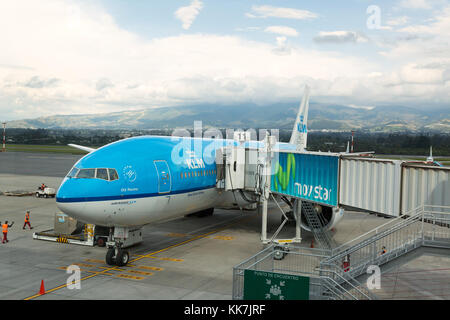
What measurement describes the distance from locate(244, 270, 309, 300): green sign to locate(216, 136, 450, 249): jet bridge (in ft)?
14.3

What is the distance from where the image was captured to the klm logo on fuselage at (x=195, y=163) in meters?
20.8

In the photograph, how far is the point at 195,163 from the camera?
2139 cm

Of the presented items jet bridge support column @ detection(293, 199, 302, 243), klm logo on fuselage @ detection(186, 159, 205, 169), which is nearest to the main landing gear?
klm logo on fuselage @ detection(186, 159, 205, 169)

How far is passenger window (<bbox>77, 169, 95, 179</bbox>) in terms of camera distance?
16547 millimetres

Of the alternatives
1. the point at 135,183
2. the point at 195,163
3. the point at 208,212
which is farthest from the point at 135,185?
the point at 208,212

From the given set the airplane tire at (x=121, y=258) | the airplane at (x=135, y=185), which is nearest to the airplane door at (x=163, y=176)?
the airplane at (x=135, y=185)

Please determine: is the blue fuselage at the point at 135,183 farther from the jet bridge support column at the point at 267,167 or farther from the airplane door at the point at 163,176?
the jet bridge support column at the point at 267,167

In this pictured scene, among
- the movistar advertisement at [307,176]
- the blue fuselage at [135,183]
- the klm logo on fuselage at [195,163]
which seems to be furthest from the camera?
the klm logo on fuselage at [195,163]

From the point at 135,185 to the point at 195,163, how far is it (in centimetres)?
478

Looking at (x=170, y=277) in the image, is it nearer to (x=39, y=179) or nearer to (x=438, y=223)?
(x=438, y=223)

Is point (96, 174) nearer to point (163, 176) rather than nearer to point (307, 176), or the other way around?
point (163, 176)

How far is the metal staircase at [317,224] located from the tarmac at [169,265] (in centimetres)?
128
